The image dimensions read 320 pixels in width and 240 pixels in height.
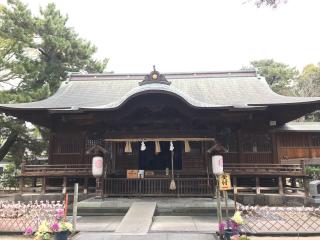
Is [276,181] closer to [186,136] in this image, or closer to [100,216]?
[186,136]

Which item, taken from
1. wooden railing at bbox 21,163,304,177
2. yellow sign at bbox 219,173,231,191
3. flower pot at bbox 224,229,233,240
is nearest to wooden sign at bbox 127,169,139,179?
wooden railing at bbox 21,163,304,177

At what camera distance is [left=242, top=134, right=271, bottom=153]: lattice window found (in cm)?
1702

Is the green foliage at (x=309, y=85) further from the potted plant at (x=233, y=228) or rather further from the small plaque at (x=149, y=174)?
the potted plant at (x=233, y=228)

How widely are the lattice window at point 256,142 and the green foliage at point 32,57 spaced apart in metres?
13.9

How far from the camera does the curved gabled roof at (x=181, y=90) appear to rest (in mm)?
15531

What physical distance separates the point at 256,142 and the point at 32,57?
19425 millimetres

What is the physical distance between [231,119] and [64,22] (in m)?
19.6

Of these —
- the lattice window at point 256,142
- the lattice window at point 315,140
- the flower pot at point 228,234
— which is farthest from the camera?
the lattice window at point 315,140

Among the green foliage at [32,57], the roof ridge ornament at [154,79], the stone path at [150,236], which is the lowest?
the stone path at [150,236]

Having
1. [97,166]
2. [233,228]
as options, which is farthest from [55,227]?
[97,166]

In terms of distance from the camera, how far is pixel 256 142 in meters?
17.1

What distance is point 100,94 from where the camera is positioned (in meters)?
20.7

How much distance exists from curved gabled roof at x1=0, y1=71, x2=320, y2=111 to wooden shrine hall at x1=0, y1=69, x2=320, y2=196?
9 cm

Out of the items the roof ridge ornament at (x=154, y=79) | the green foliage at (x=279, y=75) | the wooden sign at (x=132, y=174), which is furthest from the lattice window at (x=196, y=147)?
the green foliage at (x=279, y=75)
